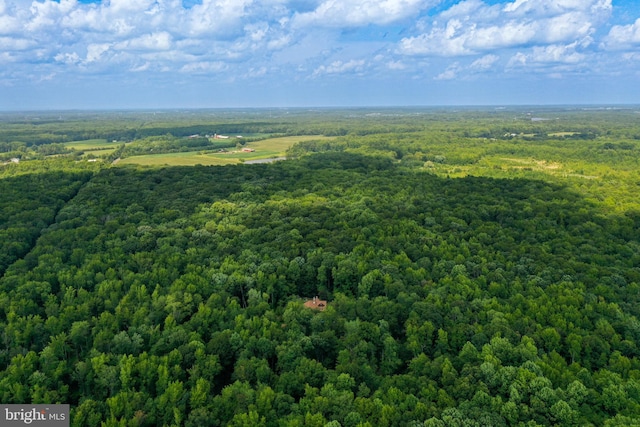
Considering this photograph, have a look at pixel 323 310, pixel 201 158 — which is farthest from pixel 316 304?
pixel 201 158

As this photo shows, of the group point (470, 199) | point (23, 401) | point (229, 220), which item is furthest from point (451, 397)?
point (470, 199)

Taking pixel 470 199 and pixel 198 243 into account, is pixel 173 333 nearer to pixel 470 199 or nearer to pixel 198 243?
pixel 198 243

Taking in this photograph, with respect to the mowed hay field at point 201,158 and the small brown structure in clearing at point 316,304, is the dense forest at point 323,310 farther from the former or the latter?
the mowed hay field at point 201,158

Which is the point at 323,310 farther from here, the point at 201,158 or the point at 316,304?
the point at 201,158

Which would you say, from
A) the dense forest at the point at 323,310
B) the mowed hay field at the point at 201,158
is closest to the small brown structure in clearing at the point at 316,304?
the dense forest at the point at 323,310

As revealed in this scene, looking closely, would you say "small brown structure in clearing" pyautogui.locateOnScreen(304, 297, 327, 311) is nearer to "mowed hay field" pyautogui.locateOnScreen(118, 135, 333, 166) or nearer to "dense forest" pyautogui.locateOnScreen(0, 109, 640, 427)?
"dense forest" pyautogui.locateOnScreen(0, 109, 640, 427)

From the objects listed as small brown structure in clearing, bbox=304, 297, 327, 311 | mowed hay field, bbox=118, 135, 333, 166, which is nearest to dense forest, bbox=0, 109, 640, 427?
small brown structure in clearing, bbox=304, 297, 327, 311

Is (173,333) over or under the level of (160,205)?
under
